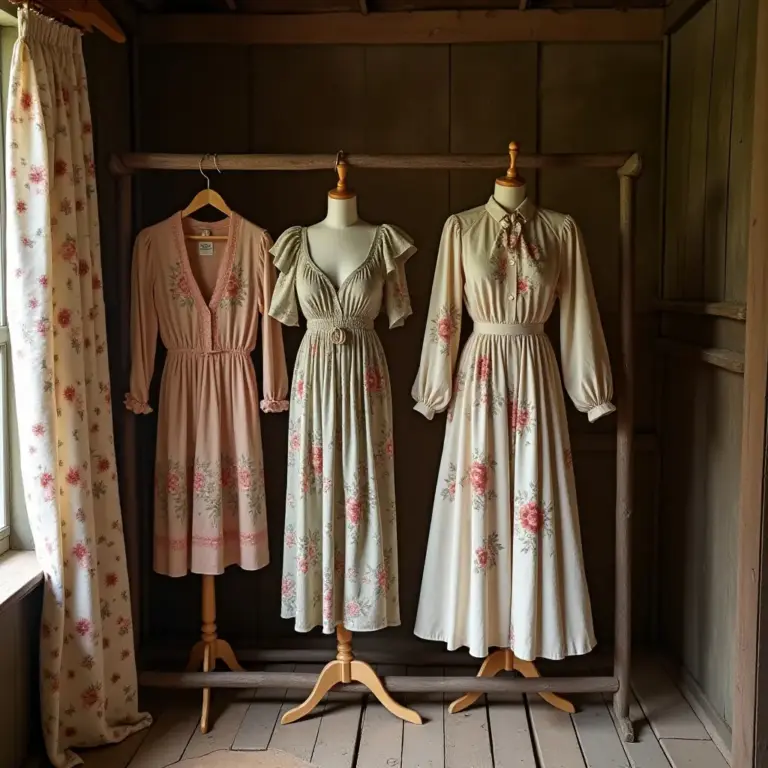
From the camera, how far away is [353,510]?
2.49 meters

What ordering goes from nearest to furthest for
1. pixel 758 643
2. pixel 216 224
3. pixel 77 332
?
pixel 758 643, pixel 77 332, pixel 216 224

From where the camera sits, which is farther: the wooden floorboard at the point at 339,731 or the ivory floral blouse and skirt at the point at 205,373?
the ivory floral blouse and skirt at the point at 205,373

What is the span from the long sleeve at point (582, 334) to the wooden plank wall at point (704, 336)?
1.09ft

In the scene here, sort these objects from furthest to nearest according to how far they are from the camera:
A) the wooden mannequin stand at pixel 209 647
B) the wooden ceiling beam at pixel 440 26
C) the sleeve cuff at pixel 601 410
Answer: the wooden ceiling beam at pixel 440 26 → the wooden mannequin stand at pixel 209 647 → the sleeve cuff at pixel 601 410

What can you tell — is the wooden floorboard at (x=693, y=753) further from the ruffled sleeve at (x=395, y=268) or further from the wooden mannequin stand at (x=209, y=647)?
the ruffled sleeve at (x=395, y=268)

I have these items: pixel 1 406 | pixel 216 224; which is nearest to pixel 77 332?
pixel 1 406

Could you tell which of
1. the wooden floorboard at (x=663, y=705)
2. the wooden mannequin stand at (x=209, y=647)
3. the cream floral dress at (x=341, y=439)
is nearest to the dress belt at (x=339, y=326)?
the cream floral dress at (x=341, y=439)

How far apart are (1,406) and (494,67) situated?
189 cm

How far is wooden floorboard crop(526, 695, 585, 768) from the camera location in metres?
2.38

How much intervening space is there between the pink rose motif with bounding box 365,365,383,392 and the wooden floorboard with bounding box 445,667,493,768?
104 cm

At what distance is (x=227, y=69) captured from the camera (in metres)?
2.92

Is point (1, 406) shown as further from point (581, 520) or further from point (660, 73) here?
point (660, 73)

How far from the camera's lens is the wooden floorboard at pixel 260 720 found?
8.11 feet

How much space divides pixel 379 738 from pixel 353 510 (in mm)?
676
